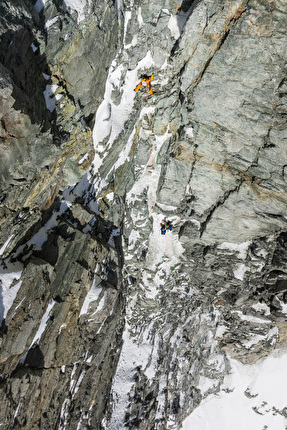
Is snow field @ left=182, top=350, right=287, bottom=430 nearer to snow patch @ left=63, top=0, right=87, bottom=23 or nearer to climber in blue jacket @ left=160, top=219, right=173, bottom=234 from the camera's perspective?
climber in blue jacket @ left=160, top=219, right=173, bottom=234

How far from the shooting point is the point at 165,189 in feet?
47.7

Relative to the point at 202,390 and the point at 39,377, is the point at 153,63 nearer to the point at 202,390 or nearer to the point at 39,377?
the point at 39,377

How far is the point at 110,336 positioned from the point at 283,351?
14.1 meters

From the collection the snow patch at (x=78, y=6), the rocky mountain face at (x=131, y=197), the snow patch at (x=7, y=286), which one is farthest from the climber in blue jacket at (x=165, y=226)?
the snow patch at (x=78, y=6)

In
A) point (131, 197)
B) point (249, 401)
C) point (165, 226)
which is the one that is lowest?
Answer: point (249, 401)

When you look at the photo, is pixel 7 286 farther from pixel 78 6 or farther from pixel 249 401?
pixel 249 401

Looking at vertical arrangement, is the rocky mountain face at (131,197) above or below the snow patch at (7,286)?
above

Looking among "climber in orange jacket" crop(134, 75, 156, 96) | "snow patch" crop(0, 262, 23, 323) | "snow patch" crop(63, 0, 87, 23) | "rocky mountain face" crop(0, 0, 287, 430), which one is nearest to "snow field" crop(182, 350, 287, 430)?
"rocky mountain face" crop(0, 0, 287, 430)

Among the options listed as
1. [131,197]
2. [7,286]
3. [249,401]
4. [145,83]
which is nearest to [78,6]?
[145,83]

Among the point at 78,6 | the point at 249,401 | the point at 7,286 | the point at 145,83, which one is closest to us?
the point at 7,286

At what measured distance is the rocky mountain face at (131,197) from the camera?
31.1 ft

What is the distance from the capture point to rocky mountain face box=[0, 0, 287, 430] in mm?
9492

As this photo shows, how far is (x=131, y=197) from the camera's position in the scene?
15.2 meters

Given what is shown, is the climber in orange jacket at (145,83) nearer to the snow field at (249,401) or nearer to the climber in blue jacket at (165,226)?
the climber in blue jacket at (165,226)
